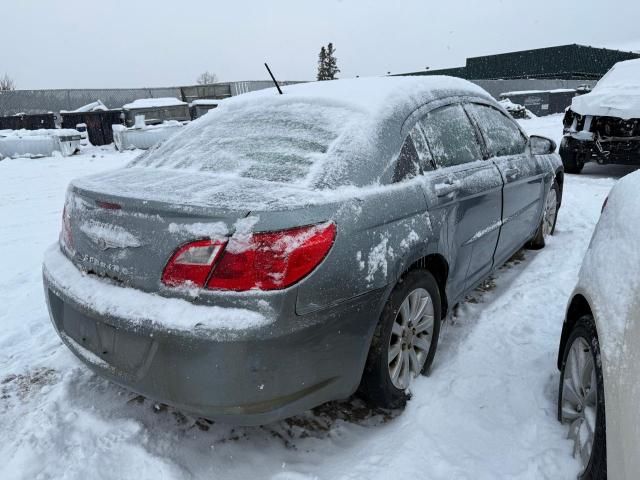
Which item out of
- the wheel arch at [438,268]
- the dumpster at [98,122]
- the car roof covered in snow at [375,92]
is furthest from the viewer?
the dumpster at [98,122]

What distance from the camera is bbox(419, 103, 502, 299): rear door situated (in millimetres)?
2623

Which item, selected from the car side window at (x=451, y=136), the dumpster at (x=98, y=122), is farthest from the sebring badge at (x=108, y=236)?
the dumpster at (x=98, y=122)

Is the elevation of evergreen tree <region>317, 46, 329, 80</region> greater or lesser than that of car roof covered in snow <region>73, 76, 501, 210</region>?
greater

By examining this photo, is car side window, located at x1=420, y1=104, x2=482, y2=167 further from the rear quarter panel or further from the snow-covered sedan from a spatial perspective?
the snow-covered sedan

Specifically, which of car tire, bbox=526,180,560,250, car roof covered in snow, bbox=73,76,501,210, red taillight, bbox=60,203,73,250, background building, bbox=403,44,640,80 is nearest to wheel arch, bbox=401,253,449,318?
car roof covered in snow, bbox=73,76,501,210

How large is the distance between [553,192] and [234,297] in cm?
412

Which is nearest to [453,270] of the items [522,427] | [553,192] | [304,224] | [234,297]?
[522,427]

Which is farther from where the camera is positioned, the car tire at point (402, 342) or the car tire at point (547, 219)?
the car tire at point (547, 219)

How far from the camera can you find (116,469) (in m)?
1.98

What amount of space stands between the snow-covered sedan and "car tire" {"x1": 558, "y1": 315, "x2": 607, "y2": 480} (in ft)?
21.5

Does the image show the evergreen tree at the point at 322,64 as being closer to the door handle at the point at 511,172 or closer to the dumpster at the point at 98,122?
the dumpster at the point at 98,122

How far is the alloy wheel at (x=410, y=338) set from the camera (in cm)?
230

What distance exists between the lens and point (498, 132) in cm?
361

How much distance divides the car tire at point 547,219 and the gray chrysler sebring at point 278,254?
204 centimetres
